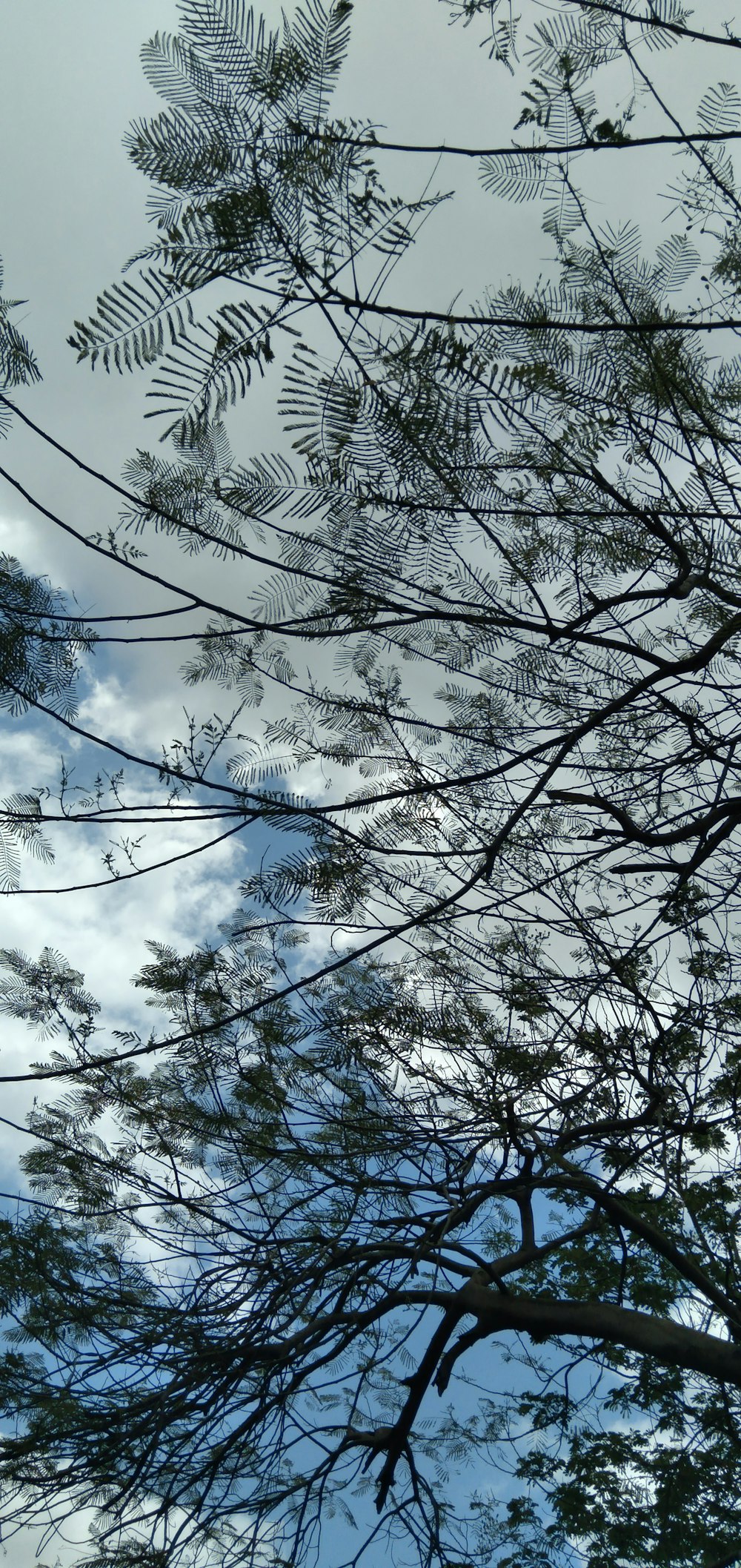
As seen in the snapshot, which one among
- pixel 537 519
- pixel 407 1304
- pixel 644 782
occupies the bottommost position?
pixel 407 1304

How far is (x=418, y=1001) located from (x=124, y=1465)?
70.3 inches

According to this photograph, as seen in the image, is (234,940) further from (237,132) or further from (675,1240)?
(675,1240)

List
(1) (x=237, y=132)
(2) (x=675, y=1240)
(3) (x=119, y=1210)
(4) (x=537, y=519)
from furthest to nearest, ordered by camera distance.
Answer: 1. (2) (x=675, y=1240)
2. (3) (x=119, y=1210)
3. (4) (x=537, y=519)
4. (1) (x=237, y=132)

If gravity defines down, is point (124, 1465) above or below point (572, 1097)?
below

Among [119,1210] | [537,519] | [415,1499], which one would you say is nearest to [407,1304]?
[415,1499]

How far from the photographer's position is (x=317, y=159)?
1.63 m

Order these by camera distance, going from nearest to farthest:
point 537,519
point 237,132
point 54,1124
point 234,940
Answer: point 237,132
point 537,519
point 234,940
point 54,1124

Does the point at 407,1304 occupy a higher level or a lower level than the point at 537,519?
lower

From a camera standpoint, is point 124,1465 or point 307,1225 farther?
point 307,1225

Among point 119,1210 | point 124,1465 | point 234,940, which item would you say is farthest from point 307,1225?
point 234,940

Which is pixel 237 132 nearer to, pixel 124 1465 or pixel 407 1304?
pixel 124 1465

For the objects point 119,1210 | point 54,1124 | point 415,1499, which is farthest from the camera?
point 54,1124

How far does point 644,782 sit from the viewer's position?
9.16 ft

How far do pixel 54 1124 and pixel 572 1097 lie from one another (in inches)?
107
